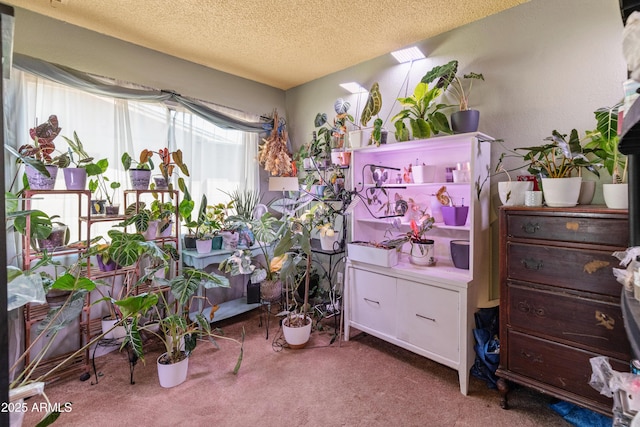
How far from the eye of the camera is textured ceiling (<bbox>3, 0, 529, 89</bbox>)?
6.47 feet

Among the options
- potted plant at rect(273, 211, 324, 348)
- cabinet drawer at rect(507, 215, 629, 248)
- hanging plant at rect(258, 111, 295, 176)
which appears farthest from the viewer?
hanging plant at rect(258, 111, 295, 176)

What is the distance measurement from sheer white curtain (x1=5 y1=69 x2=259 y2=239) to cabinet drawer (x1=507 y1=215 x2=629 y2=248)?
2.57m

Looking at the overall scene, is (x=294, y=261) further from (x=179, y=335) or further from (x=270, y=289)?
(x=179, y=335)

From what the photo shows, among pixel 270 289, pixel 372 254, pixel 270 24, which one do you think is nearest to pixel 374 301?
pixel 372 254

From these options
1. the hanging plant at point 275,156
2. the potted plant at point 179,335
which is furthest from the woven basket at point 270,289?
the hanging plant at point 275,156

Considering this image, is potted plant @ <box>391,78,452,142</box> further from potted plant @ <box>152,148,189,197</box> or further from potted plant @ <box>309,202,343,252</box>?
potted plant @ <box>152,148,189,197</box>

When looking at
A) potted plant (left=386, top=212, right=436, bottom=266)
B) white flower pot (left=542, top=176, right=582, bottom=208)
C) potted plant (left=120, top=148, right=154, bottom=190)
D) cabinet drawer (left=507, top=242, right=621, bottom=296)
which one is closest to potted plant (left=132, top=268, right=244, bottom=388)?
potted plant (left=120, top=148, right=154, bottom=190)

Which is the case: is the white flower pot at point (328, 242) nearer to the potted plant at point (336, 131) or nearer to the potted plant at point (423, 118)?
the potted plant at point (336, 131)

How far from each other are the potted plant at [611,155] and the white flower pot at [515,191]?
333mm

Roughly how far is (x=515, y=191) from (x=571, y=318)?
711mm

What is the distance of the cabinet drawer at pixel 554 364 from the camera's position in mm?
1415

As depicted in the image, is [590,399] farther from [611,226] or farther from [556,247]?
[611,226]

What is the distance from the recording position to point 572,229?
1.46m

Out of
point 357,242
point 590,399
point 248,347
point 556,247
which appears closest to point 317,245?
point 357,242
